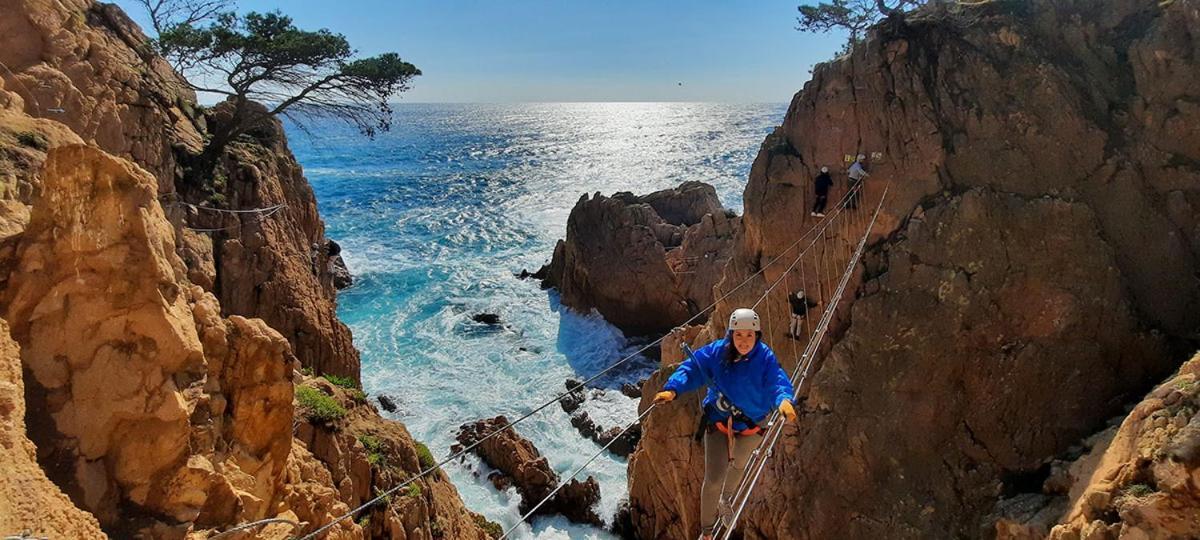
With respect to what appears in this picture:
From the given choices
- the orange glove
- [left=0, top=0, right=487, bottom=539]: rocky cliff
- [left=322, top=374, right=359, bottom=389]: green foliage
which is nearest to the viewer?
[left=0, top=0, right=487, bottom=539]: rocky cliff

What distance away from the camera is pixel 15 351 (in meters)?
3.54

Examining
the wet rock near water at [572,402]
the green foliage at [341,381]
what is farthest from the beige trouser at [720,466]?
the wet rock near water at [572,402]

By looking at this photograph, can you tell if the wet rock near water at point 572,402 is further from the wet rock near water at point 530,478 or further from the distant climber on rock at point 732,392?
the distant climber on rock at point 732,392

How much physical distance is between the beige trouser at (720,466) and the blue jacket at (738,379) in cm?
25

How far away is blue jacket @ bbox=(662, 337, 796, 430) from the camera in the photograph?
5.21m

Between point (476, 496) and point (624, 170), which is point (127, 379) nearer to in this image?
point (476, 496)

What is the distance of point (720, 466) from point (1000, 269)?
5481 mm

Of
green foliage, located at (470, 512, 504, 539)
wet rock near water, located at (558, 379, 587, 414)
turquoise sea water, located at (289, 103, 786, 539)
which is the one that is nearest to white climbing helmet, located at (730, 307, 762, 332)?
green foliage, located at (470, 512, 504, 539)

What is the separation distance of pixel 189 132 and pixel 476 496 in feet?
34.9

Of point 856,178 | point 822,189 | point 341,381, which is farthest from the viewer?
point 341,381

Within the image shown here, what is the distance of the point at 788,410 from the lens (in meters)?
4.47

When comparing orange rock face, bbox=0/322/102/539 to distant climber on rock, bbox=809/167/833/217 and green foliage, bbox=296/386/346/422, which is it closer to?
green foliage, bbox=296/386/346/422

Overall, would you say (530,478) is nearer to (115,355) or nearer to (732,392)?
(732,392)

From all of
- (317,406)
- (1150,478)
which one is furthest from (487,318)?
(1150,478)
